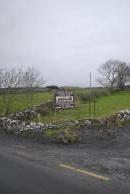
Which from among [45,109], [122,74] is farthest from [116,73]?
[45,109]

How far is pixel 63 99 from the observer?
67.2ft

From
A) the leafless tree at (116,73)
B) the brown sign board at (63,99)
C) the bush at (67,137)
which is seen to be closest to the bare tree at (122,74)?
the leafless tree at (116,73)

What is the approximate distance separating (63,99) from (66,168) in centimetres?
1034

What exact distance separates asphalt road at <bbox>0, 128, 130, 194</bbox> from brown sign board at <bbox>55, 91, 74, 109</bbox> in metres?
5.19

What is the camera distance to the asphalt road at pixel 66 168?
8.17 meters

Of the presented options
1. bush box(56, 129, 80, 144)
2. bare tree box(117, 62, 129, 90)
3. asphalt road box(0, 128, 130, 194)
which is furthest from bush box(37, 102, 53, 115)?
bare tree box(117, 62, 129, 90)

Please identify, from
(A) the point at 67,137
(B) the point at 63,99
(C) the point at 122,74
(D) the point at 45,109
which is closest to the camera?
(A) the point at 67,137

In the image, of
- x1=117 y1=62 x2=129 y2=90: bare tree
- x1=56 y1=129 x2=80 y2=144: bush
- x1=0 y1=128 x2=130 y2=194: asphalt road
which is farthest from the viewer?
x1=117 y1=62 x2=129 y2=90: bare tree

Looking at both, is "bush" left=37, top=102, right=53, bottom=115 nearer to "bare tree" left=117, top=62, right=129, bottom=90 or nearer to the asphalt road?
the asphalt road

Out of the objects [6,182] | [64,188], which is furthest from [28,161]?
[64,188]

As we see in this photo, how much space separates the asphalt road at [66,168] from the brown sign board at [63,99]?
5.19 metres

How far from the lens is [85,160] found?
11.5 metres

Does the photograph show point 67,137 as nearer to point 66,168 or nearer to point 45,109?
point 66,168

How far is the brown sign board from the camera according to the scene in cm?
2036
